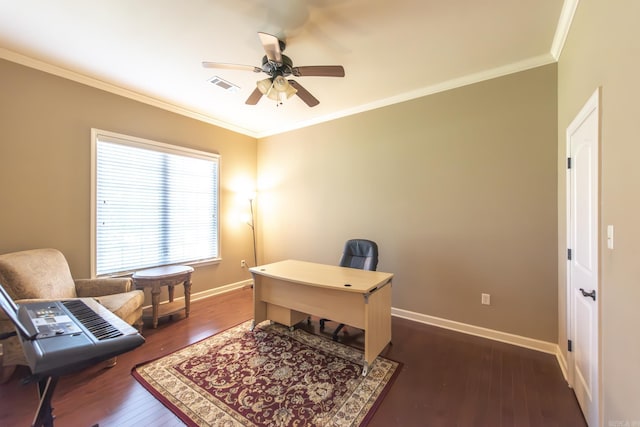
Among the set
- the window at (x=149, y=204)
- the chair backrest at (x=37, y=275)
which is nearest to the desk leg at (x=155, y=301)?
the window at (x=149, y=204)

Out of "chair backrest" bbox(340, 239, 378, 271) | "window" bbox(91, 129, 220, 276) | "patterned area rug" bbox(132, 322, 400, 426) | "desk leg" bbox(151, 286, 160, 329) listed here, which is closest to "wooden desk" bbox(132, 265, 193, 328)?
"desk leg" bbox(151, 286, 160, 329)

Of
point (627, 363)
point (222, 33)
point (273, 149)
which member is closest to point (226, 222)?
point (273, 149)

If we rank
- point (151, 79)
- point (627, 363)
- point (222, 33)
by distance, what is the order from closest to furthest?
1. point (627, 363)
2. point (222, 33)
3. point (151, 79)

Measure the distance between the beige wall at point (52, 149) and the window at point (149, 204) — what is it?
121 mm

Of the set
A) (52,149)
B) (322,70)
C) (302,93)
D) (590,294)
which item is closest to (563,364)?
(590,294)

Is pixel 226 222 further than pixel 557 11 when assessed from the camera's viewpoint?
Yes

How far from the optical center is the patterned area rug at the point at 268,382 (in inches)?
66.6

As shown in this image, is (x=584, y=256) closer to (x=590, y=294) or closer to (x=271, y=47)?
(x=590, y=294)

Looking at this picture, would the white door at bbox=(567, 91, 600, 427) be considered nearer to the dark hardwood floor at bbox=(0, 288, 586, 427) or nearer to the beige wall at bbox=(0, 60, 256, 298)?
the dark hardwood floor at bbox=(0, 288, 586, 427)

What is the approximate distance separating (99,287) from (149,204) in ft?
3.93

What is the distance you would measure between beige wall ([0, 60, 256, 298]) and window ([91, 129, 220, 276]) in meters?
0.12

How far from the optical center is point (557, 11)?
1911mm

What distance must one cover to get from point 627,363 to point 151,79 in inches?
A: 171

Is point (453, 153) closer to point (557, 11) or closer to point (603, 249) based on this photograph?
point (557, 11)
